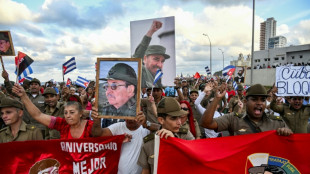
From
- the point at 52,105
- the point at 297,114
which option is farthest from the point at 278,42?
the point at 52,105

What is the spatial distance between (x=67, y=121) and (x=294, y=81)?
4.27m

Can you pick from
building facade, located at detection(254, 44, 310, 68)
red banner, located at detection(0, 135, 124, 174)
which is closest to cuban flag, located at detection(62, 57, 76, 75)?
red banner, located at detection(0, 135, 124, 174)

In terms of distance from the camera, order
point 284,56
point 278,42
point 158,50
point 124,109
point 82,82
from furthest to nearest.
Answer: point 278,42 → point 284,56 → point 82,82 → point 158,50 → point 124,109

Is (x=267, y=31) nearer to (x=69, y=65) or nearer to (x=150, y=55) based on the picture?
(x=69, y=65)

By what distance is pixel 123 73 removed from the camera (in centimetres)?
324

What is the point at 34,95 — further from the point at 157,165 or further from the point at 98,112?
the point at 157,165

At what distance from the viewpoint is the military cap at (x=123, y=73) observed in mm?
3207

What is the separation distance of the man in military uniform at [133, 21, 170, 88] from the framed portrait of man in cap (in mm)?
1727

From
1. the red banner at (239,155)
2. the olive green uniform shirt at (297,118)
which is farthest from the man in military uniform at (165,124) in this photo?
the olive green uniform shirt at (297,118)

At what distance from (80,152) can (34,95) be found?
12.3 feet

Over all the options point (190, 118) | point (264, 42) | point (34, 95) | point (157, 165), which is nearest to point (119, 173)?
point (157, 165)

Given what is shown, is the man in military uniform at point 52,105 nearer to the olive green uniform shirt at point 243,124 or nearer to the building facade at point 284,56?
the olive green uniform shirt at point 243,124

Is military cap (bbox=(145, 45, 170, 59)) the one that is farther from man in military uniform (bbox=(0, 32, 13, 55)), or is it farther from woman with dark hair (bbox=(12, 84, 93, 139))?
man in military uniform (bbox=(0, 32, 13, 55))

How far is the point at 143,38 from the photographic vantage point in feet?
17.2
